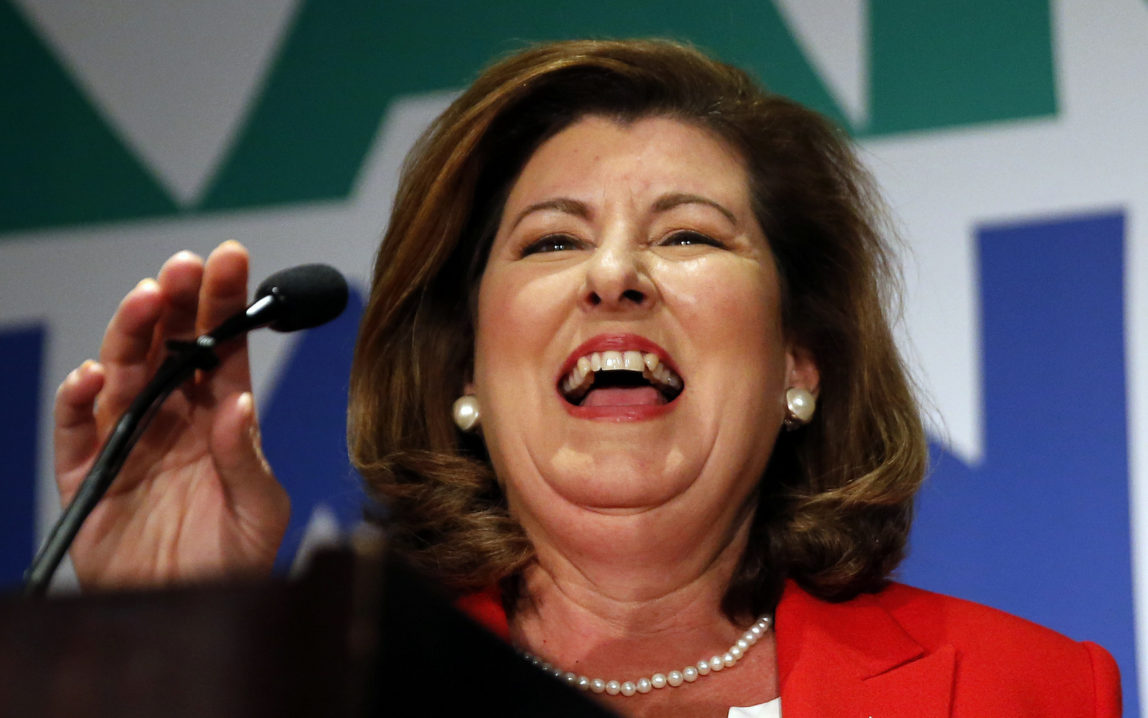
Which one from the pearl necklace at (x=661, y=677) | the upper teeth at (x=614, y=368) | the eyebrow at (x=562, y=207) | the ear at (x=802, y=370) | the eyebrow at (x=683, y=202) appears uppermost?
the eyebrow at (x=562, y=207)

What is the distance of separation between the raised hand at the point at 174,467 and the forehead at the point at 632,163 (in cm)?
56

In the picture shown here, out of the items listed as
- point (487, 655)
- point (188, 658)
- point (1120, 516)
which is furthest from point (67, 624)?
point (1120, 516)

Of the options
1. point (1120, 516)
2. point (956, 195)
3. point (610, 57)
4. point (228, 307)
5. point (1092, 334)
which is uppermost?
point (610, 57)

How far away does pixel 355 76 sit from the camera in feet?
8.75

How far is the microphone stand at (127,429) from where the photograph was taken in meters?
1.06

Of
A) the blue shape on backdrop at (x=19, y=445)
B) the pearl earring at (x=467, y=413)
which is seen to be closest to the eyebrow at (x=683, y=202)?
the pearl earring at (x=467, y=413)

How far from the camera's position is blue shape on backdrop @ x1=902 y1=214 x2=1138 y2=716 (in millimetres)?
2232

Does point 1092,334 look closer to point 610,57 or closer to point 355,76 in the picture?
point 610,57

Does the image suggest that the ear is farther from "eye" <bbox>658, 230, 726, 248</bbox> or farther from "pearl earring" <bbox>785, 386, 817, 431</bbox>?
"eye" <bbox>658, 230, 726, 248</bbox>

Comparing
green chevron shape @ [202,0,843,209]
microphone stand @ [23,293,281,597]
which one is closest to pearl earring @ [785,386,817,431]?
microphone stand @ [23,293,281,597]

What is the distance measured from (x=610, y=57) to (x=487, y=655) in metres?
1.21

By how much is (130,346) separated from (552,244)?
24.7 inches

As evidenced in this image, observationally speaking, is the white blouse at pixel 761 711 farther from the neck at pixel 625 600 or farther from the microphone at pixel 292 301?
the microphone at pixel 292 301

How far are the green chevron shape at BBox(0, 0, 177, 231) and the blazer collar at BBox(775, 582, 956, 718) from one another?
163 cm
